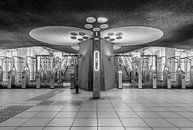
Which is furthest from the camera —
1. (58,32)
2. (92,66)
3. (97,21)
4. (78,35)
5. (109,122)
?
(92,66)

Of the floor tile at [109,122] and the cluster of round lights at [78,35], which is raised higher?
the cluster of round lights at [78,35]

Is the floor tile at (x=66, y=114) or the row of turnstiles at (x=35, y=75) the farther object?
the row of turnstiles at (x=35, y=75)

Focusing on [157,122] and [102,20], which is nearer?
[157,122]

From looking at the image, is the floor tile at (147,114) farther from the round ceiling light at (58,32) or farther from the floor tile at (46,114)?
the round ceiling light at (58,32)

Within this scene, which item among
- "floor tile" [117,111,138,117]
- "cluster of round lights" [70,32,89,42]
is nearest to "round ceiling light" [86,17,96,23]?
"cluster of round lights" [70,32,89,42]

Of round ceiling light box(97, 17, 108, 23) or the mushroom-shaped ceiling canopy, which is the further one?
the mushroom-shaped ceiling canopy

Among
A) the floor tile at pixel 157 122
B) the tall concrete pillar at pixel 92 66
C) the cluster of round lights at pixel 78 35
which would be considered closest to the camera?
the floor tile at pixel 157 122

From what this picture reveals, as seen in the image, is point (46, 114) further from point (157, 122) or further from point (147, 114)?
point (157, 122)

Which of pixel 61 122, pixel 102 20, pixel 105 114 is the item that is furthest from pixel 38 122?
pixel 102 20

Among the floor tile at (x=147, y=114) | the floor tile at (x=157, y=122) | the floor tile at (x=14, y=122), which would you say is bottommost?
the floor tile at (x=147, y=114)

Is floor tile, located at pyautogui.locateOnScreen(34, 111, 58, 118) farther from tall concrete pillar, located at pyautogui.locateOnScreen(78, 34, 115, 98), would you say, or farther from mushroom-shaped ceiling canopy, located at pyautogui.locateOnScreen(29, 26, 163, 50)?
tall concrete pillar, located at pyautogui.locateOnScreen(78, 34, 115, 98)

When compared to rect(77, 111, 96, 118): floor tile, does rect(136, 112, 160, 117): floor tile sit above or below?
below

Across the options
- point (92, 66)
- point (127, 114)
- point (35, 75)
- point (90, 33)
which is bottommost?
point (127, 114)

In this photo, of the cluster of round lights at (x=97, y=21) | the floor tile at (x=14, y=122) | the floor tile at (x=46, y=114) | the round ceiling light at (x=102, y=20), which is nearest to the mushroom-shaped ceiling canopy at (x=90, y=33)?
the cluster of round lights at (x=97, y=21)
